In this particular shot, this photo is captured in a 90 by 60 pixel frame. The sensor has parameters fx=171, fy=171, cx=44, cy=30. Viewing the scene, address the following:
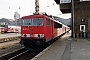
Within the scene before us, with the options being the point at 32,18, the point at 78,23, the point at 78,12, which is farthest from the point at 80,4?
the point at 32,18

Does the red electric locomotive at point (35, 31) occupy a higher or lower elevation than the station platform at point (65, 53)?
higher

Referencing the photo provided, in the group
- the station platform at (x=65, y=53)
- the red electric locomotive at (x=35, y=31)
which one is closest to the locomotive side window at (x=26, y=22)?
the red electric locomotive at (x=35, y=31)

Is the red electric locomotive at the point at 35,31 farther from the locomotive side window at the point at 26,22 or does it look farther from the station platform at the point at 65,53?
the station platform at the point at 65,53

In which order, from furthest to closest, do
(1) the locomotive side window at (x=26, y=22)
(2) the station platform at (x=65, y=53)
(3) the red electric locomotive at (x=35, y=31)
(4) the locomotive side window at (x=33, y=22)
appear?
(1) the locomotive side window at (x=26, y=22), (4) the locomotive side window at (x=33, y=22), (3) the red electric locomotive at (x=35, y=31), (2) the station platform at (x=65, y=53)

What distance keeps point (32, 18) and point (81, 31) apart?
1418 centimetres

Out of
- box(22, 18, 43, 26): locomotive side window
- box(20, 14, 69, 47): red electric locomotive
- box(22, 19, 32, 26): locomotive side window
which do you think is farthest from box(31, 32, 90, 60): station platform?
box(22, 19, 32, 26): locomotive side window

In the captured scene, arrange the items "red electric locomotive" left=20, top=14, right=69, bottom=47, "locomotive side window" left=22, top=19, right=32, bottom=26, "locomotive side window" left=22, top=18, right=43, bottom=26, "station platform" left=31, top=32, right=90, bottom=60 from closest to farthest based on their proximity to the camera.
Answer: "station platform" left=31, top=32, right=90, bottom=60, "red electric locomotive" left=20, top=14, right=69, bottom=47, "locomotive side window" left=22, top=18, right=43, bottom=26, "locomotive side window" left=22, top=19, right=32, bottom=26

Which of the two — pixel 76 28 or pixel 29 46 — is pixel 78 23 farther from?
pixel 29 46

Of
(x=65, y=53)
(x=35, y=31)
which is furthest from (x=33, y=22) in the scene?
(x=65, y=53)

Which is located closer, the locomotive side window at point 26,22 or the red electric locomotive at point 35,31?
the red electric locomotive at point 35,31

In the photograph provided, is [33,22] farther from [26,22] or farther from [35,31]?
[35,31]

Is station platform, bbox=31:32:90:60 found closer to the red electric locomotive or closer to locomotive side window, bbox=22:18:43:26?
the red electric locomotive

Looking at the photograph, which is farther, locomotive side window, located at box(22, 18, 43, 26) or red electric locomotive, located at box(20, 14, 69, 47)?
locomotive side window, located at box(22, 18, 43, 26)


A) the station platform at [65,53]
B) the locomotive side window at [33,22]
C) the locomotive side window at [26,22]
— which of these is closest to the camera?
the station platform at [65,53]
